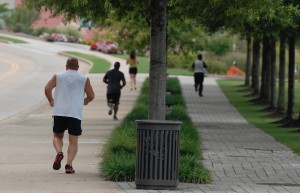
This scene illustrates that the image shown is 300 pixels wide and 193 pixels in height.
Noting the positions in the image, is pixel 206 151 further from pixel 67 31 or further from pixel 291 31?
pixel 67 31

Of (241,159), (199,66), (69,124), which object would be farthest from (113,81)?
(199,66)

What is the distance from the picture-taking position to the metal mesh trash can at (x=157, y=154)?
46.3 ft

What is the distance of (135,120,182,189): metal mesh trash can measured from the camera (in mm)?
14117

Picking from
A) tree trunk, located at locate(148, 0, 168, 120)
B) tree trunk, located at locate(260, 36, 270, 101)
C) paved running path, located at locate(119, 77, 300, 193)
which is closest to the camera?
paved running path, located at locate(119, 77, 300, 193)

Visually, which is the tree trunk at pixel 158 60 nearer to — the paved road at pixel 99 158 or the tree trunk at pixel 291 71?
the paved road at pixel 99 158

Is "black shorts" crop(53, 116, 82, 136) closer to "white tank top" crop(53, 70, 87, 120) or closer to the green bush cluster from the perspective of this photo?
"white tank top" crop(53, 70, 87, 120)

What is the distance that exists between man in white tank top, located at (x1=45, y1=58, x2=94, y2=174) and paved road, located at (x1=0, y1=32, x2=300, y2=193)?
1.14 feet

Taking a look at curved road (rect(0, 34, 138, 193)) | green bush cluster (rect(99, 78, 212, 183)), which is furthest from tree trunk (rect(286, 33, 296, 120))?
green bush cluster (rect(99, 78, 212, 183))

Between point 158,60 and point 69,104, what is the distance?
6.68 feet

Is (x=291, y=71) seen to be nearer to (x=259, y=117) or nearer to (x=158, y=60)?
(x=259, y=117)

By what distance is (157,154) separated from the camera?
14.2m

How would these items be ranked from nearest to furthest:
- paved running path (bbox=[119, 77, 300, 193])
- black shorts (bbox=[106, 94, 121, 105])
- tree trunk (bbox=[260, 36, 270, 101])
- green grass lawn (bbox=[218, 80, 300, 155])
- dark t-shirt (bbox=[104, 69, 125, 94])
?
paved running path (bbox=[119, 77, 300, 193]) < green grass lawn (bbox=[218, 80, 300, 155]) < dark t-shirt (bbox=[104, 69, 125, 94]) < black shorts (bbox=[106, 94, 121, 105]) < tree trunk (bbox=[260, 36, 270, 101])

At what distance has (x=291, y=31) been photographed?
2822cm

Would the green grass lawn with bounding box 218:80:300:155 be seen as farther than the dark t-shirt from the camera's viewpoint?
No
